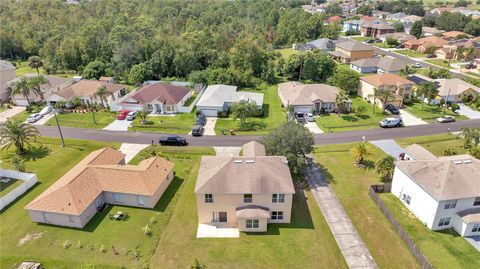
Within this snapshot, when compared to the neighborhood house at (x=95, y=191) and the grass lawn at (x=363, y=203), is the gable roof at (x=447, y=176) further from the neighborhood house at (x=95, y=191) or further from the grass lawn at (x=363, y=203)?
the neighborhood house at (x=95, y=191)

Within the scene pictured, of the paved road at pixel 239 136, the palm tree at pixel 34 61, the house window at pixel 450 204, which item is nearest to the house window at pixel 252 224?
the house window at pixel 450 204

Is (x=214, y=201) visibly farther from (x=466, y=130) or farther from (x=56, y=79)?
(x=56, y=79)

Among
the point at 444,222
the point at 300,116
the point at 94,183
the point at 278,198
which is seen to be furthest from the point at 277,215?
the point at 300,116

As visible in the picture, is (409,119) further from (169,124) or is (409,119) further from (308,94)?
(169,124)

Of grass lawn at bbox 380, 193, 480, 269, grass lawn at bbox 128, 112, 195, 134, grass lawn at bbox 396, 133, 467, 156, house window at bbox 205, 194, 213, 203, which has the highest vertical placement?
house window at bbox 205, 194, 213, 203

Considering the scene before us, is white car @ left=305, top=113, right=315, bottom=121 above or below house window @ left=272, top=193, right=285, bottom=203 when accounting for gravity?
below

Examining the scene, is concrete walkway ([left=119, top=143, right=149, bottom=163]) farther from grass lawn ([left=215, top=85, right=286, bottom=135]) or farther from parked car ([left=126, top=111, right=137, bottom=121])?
grass lawn ([left=215, top=85, right=286, bottom=135])

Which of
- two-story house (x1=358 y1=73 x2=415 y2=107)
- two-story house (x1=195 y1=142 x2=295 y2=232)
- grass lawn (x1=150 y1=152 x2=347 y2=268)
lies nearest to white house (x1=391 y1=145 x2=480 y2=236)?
grass lawn (x1=150 y1=152 x2=347 y2=268)
